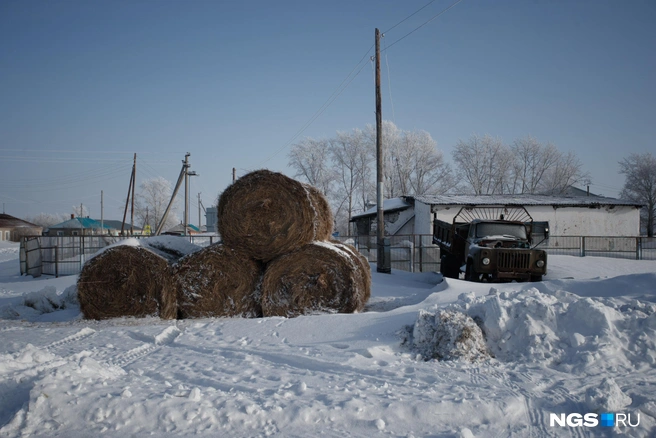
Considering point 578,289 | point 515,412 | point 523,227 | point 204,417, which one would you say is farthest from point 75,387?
point 523,227

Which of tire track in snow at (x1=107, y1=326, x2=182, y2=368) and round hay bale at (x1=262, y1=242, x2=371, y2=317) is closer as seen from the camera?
tire track in snow at (x1=107, y1=326, x2=182, y2=368)

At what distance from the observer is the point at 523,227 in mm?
12734

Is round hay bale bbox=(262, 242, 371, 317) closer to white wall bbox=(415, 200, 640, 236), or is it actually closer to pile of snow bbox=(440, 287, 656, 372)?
pile of snow bbox=(440, 287, 656, 372)

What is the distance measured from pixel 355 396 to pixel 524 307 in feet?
8.77

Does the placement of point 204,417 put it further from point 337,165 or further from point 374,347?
point 337,165

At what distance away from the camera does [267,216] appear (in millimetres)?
7684

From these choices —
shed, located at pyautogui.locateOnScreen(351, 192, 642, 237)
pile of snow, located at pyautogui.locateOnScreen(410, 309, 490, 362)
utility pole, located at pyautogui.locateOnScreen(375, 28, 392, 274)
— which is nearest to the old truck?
utility pole, located at pyautogui.locateOnScreen(375, 28, 392, 274)

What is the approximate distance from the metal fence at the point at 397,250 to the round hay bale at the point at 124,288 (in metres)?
7.81

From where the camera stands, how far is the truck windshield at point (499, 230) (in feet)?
41.1

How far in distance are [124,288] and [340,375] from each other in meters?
5.06

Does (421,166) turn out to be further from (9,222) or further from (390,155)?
(9,222)

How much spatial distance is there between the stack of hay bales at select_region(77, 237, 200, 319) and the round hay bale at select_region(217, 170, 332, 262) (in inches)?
56.2

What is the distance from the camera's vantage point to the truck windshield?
41.1 feet

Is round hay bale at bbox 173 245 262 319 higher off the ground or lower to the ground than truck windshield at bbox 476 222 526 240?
lower
